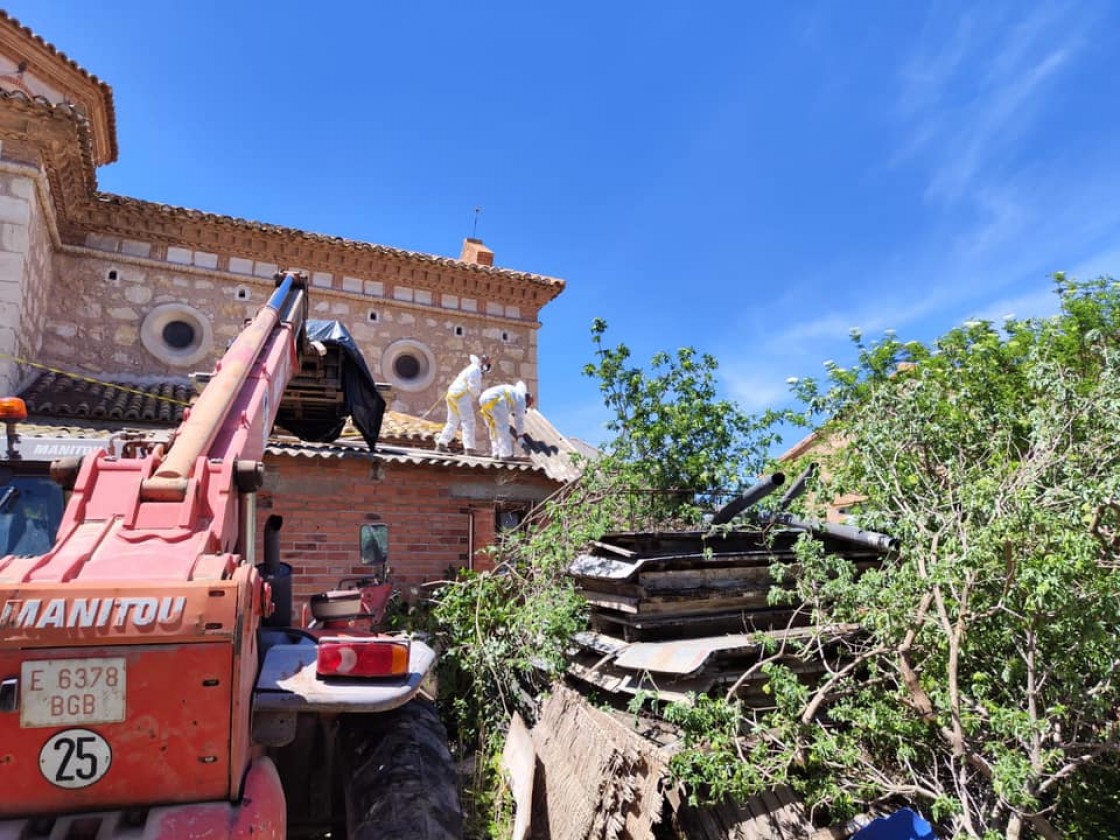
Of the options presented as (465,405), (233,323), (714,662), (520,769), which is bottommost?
(520,769)

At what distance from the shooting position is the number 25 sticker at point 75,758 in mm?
2143

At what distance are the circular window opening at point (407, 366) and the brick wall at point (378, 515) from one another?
25.3ft

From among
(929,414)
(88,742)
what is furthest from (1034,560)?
(88,742)

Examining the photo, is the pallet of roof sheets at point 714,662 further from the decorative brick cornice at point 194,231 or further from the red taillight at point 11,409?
the decorative brick cornice at point 194,231

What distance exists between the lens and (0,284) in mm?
10430

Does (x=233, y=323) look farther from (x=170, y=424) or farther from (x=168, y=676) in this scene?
(x=168, y=676)

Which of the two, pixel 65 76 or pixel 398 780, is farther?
pixel 65 76

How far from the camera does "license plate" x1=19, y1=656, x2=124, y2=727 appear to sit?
82.7 inches

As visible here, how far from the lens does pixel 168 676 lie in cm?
220

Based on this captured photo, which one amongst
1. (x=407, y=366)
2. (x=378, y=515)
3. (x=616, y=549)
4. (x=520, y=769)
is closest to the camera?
(x=520, y=769)

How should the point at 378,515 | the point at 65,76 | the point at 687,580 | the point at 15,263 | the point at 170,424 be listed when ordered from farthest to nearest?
the point at 65,76 → the point at 15,263 → the point at 170,424 → the point at 378,515 → the point at 687,580

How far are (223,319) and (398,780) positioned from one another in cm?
1331

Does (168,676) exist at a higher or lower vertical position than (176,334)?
lower

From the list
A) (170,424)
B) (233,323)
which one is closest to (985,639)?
(170,424)
